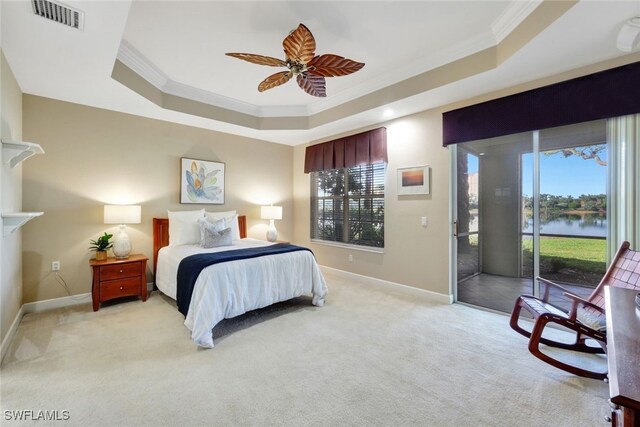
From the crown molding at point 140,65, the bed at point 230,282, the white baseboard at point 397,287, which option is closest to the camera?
the bed at point 230,282

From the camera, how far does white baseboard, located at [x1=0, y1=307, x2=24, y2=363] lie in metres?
2.30

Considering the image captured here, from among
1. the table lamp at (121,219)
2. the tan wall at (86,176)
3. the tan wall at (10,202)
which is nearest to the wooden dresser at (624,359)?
the tan wall at (10,202)

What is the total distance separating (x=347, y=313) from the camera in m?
3.27

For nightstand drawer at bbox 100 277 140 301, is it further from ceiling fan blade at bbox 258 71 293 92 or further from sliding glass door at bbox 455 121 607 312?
sliding glass door at bbox 455 121 607 312

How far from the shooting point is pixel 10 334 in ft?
8.45

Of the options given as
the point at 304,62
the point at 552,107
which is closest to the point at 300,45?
the point at 304,62

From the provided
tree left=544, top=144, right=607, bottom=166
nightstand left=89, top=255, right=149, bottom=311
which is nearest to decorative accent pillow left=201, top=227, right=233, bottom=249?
nightstand left=89, top=255, right=149, bottom=311

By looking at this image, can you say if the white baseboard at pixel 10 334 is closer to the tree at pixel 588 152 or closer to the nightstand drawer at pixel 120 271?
the nightstand drawer at pixel 120 271

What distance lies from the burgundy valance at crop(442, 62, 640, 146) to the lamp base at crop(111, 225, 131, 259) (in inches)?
173

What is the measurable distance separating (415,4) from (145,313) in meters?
4.18

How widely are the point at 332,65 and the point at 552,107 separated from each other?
7.47 ft

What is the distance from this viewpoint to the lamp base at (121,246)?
358 centimetres

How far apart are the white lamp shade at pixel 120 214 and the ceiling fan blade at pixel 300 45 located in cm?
281
